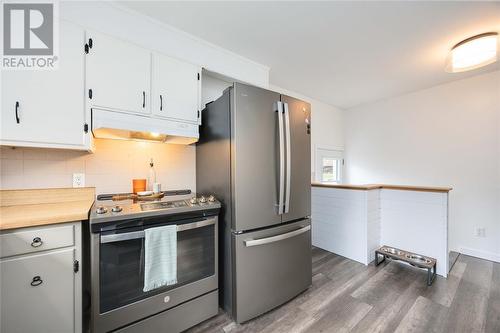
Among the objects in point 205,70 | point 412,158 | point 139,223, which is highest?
point 205,70

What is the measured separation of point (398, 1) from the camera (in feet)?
5.09

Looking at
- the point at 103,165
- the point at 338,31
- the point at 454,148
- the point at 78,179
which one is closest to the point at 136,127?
the point at 103,165

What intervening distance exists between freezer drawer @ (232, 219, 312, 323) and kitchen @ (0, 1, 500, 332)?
13mm

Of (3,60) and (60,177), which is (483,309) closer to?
(60,177)

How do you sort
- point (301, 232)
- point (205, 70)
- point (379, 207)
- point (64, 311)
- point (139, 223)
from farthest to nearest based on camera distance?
point (379, 207) → point (205, 70) → point (301, 232) → point (139, 223) → point (64, 311)

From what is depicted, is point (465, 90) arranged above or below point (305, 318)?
above

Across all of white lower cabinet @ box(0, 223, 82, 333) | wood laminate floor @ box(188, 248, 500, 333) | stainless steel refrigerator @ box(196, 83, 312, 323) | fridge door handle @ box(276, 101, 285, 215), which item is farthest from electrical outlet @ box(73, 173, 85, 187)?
fridge door handle @ box(276, 101, 285, 215)

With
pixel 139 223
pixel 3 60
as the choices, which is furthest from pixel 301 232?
pixel 3 60

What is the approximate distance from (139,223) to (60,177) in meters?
0.90

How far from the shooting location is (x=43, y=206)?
1.43 metres

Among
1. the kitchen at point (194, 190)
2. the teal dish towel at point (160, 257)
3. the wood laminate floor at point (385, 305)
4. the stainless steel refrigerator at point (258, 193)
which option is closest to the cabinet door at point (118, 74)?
the kitchen at point (194, 190)

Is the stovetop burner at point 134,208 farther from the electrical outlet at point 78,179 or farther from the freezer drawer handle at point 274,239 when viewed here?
the freezer drawer handle at point 274,239

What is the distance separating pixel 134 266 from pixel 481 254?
13.9 feet

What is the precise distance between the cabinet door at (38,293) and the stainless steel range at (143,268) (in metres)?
0.13
